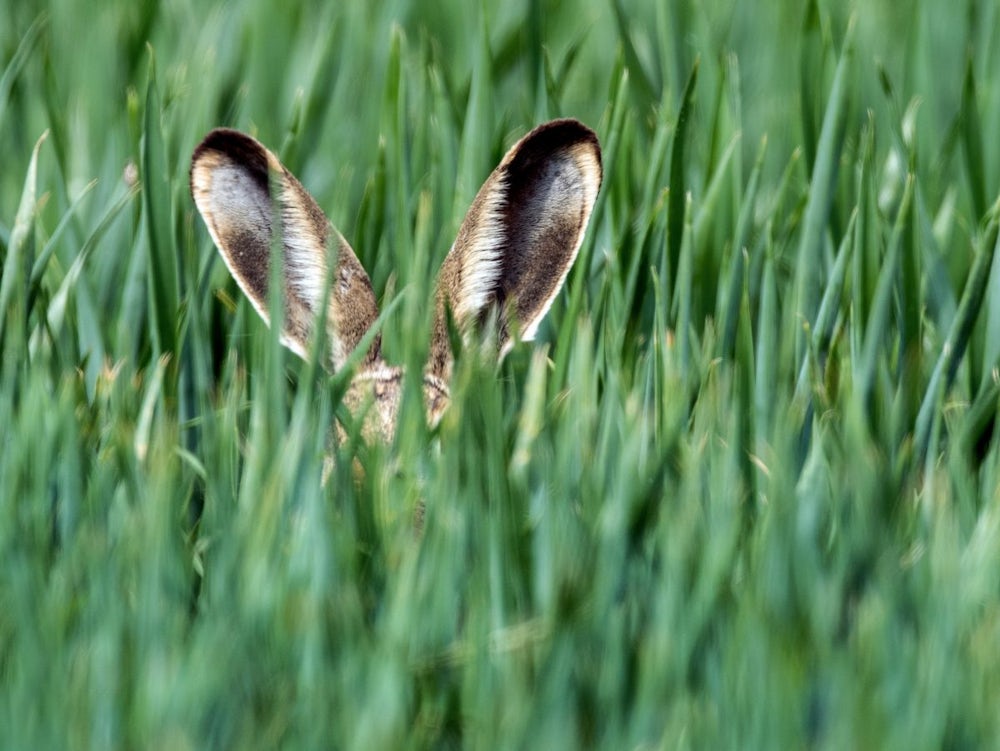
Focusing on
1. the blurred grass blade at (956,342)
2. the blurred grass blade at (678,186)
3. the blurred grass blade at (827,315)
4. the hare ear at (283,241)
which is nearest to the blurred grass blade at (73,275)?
the hare ear at (283,241)

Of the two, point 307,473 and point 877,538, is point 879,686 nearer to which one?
point 877,538

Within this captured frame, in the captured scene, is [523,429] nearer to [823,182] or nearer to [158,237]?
[158,237]

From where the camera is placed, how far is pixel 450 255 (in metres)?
1.96

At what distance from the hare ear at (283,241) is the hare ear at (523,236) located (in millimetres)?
126

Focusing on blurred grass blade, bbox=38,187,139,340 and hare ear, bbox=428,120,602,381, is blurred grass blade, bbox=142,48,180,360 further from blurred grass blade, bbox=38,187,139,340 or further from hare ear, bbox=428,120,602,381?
hare ear, bbox=428,120,602,381

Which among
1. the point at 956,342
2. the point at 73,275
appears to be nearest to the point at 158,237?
the point at 73,275

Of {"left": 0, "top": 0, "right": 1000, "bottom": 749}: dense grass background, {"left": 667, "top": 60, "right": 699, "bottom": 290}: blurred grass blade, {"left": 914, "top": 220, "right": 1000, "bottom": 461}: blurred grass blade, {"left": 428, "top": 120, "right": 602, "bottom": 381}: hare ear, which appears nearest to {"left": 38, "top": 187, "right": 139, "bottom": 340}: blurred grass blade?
{"left": 0, "top": 0, "right": 1000, "bottom": 749}: dense grass background

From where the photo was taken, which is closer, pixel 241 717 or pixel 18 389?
pixel 241 717

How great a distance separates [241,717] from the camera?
1.20 meters

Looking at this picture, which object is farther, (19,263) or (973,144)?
(973,144)

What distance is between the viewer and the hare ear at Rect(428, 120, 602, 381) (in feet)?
6.15

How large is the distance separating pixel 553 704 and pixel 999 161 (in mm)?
1644

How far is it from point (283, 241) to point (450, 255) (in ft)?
0.75

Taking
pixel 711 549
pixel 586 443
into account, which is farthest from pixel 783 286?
pixel 711 549
